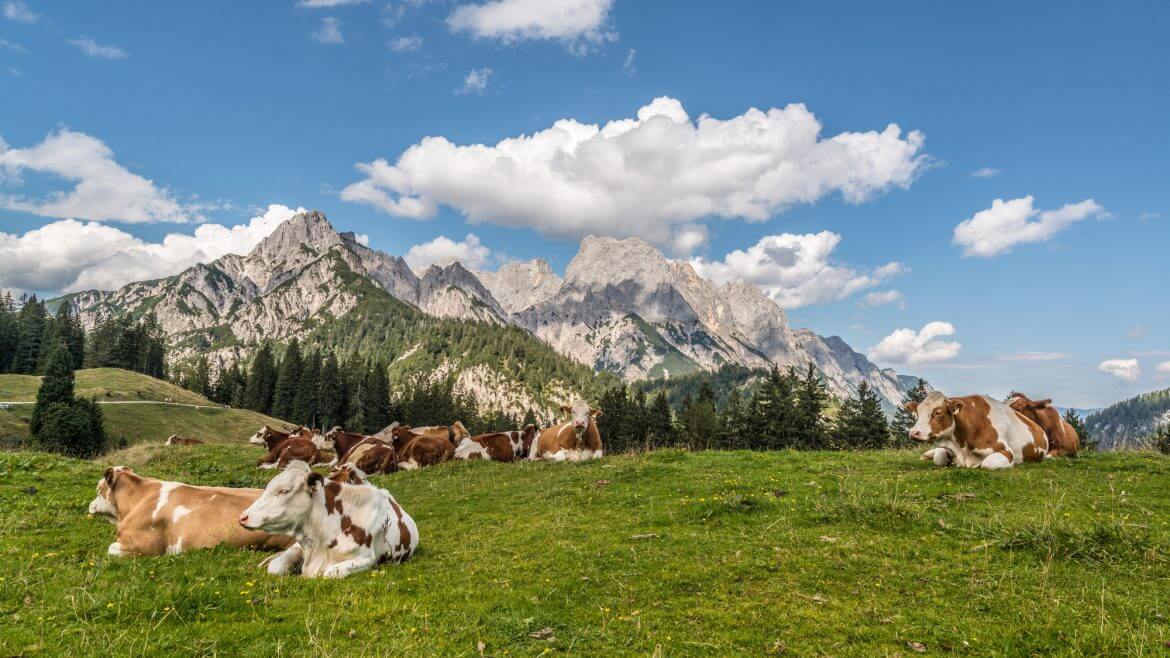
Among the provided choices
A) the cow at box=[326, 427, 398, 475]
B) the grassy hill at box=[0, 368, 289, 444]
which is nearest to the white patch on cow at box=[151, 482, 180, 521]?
the cow at box=[326, 427, 398, 475]

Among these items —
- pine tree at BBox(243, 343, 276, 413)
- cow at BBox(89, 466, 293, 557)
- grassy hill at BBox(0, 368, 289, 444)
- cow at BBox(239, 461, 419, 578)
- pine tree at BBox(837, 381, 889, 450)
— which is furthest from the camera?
pine tree at BBox(243, 343, 276, 413)

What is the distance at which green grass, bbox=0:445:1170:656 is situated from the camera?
214 inches

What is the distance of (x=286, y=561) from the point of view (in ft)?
27.9

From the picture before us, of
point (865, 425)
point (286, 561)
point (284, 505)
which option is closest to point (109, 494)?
point (284, 505)

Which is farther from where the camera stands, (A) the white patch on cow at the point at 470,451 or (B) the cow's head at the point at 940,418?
(A) the white patch on cow at the point at 470,451

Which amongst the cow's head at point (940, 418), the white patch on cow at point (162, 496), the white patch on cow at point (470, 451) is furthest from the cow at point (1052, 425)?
the white patch on cow at point (162, 496)

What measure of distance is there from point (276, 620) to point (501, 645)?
8.75 ft

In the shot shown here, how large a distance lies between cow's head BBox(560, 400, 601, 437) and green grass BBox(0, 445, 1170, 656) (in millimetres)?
9524

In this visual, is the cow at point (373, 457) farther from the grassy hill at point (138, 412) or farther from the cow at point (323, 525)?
the grassy hill at point (138, 412)

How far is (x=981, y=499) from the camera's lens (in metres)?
10.7

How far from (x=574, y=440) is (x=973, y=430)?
13.3 m

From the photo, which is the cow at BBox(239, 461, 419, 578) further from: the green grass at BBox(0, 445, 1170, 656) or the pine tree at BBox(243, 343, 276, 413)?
the pine tree at BBox(243, 343, 276, 413)

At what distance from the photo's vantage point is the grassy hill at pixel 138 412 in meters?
60.1

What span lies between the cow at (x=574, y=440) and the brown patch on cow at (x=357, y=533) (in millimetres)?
12906
